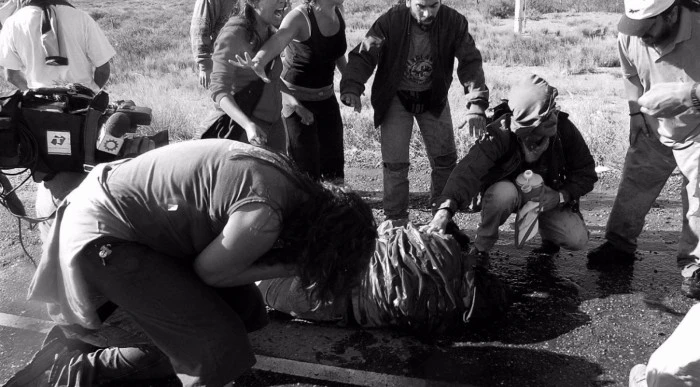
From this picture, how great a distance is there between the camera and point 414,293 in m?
3.73

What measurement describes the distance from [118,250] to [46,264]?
1.08 ft

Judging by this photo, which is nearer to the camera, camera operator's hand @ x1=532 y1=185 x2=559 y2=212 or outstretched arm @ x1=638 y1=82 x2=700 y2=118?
outstretched arm @ x1=638 y1=82 x2=700 y2=118

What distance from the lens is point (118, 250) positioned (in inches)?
109

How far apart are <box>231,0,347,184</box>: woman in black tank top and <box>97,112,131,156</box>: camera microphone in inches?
58.1

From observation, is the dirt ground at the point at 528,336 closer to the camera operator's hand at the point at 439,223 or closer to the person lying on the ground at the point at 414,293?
the person lying on the ground at the point at 414,293

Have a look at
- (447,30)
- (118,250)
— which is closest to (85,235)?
(118,250)

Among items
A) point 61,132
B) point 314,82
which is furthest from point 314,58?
point 61,132

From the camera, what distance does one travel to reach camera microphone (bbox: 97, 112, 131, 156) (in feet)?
11.8

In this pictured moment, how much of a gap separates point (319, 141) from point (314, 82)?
0.47 m

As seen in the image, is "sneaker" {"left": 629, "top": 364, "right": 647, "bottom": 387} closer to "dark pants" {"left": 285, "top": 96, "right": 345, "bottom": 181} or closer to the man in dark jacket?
the man in dark jacket

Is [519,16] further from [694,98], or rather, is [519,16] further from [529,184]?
[694,98]

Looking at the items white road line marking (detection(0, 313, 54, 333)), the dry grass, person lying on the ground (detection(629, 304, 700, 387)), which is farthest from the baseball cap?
white road line marking (detection(0, 313, 54, 333))

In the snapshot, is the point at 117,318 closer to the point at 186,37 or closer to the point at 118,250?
the point at 118,250

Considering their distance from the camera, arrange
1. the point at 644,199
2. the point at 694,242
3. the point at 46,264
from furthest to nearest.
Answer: the point at 644,199
the point at 694,242
the point at 46,264
